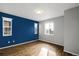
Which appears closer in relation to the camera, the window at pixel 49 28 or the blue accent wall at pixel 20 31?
the blue accent wall at pixel 20 31

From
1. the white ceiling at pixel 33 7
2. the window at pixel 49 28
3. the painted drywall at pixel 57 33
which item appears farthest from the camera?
the window at pixel 49 28

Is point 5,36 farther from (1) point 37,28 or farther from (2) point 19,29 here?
(1) point 37,28

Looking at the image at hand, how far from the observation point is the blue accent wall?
4070 millimetres

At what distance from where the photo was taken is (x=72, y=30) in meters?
3.19

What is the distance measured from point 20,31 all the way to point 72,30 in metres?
3.27

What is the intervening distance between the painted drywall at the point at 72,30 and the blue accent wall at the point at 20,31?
296 centimetres

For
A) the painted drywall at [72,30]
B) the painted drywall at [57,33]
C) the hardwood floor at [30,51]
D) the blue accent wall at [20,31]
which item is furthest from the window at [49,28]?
the painted drywall at [72,30]

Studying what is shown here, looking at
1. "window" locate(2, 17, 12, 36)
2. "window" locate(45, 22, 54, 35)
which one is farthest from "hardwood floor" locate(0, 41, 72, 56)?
"window" locate(45, 22, 54, 35)

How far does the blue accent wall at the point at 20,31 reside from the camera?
4.07 meters

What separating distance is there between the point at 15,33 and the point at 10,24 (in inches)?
26.0

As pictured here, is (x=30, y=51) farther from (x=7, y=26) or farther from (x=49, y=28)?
(x=49, y=28)

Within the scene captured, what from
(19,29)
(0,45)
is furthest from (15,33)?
(0,45)

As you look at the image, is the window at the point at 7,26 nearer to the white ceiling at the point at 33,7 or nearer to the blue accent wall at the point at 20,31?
the blue accent wall at the point at 20,31

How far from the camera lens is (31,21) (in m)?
6.24
